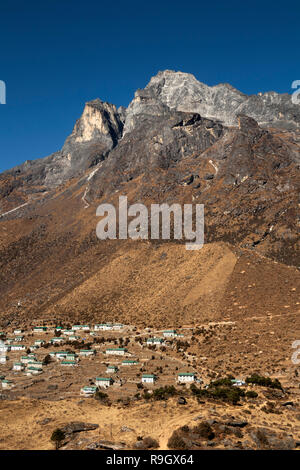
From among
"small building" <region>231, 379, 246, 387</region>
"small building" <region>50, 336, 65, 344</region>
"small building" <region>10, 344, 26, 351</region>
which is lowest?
"small building" <region>10, 344, 26, 351</region>

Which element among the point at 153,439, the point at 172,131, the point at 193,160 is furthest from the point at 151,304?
the point at 172,131

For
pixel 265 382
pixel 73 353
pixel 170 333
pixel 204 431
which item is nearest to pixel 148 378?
pixel 265 382

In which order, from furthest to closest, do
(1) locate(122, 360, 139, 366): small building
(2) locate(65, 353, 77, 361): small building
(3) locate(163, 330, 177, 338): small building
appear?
(3) locate(163, 330, 177, 338): small building < (2) locate(65, 353, 77, 361): small building < (1) locate(122, 360, 139, 366): small building

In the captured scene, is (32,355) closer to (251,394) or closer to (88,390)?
(88,390)

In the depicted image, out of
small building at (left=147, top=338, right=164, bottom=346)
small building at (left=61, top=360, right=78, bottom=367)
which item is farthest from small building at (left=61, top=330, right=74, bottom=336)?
small building at (left=61, top=360, right=78, bottom=367)

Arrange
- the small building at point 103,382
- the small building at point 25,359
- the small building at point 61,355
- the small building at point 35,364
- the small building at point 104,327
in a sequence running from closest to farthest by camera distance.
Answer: the small building at point 103,382
the small building at point 35,364
the small building at point 25,359
the small building at point 61,355
the small building at point 104,327

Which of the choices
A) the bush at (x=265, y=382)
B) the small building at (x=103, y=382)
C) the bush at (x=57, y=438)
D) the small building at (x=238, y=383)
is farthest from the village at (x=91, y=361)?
the bush at (x=57, y=438)

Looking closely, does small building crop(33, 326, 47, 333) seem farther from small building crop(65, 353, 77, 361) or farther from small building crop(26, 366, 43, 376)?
small building crop(26, 366, 43, 376)

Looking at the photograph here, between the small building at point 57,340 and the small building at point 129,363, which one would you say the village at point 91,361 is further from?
the small building at point 129,363

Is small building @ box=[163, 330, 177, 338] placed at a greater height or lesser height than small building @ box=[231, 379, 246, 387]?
greater
